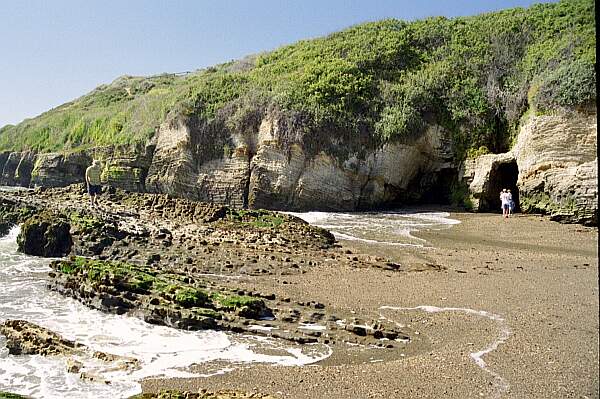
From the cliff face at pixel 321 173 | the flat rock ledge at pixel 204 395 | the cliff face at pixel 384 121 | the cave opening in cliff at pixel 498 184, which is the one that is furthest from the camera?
the cliff face at pixel 321 173

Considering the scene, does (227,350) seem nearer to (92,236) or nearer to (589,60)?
(92,236)

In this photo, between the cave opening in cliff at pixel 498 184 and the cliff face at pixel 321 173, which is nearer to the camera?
the cave opening in cliff at pixel 498 184

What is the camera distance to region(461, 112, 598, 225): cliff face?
1770cm

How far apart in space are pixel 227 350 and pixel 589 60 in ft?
64.1

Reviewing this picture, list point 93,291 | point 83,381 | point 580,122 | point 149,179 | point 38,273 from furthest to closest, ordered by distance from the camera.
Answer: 1. point 149,179
2. point 580,122
3. point 38,273
4. point 93,291
5. point 83,381

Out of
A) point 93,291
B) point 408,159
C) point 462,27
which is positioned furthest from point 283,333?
point 462,27

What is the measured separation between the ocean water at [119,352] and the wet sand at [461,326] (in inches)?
13.4

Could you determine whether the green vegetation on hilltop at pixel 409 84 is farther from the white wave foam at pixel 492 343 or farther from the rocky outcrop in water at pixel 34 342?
the rocky outcrop in water at pixel 34 342

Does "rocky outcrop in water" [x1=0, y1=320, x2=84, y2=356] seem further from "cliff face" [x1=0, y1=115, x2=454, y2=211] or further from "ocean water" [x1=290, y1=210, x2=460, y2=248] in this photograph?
"cliff face" [x1=0, y1=115, x2=454, y2=211]

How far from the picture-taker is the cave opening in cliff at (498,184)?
22.5m

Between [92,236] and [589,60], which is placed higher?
[589,60]

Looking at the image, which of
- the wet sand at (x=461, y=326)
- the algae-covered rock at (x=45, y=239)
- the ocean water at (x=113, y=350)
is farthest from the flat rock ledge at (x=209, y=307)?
the algae-covered rock at (x=45, y=239)

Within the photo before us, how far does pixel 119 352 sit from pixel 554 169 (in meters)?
17.1

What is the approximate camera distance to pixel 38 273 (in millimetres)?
12594
